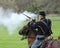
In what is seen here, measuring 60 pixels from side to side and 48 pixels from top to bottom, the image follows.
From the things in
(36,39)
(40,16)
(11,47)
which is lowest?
(11,47)

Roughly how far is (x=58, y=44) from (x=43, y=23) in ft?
3.96

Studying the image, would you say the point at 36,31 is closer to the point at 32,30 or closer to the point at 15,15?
the point at 32,30

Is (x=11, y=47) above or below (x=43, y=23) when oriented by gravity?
below

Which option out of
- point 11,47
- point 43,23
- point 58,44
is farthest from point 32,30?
point 11,47

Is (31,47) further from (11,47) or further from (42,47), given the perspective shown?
(11,47)

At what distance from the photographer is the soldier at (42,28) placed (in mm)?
13422

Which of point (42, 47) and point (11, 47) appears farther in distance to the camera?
point (11, 47)

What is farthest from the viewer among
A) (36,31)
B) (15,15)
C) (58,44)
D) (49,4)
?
(49,4)

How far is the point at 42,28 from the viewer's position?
13.5 metres

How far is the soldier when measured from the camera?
44.0ft

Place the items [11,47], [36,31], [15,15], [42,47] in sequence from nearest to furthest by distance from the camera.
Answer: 1. [42,47]
2. [36,31]
3. [15,15]
4. [11,47]

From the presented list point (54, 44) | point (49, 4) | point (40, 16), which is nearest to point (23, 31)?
point (40, 16)

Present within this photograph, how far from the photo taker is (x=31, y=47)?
46.4ft

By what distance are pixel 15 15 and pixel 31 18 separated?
1.52 m
